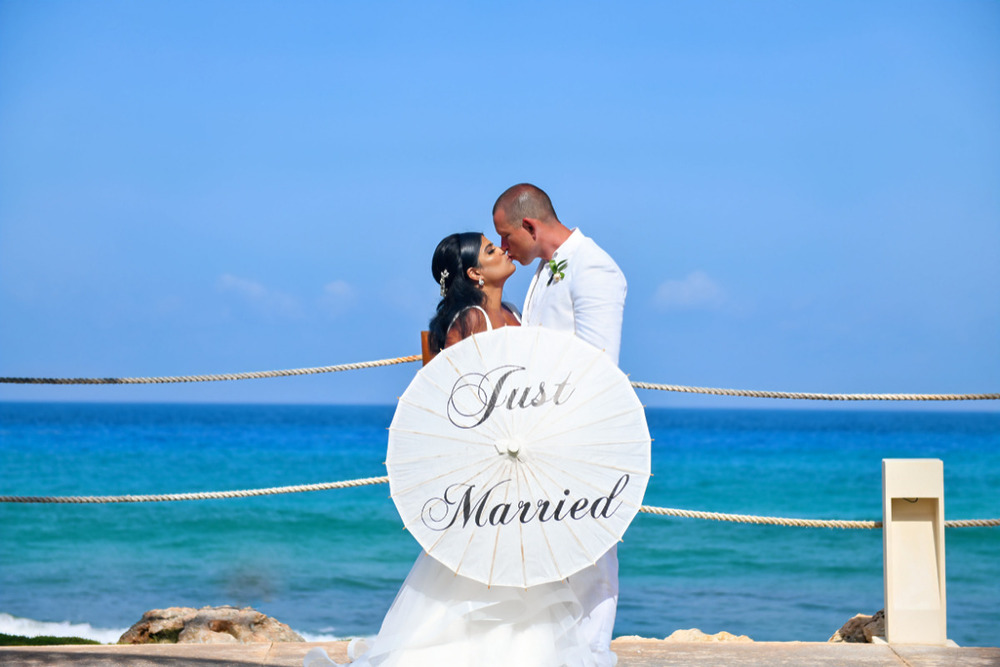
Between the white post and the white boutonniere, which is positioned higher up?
the white boutonniere

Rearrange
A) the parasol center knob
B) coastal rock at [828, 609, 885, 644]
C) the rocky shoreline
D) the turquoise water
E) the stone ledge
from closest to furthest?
1. the parasol center knob
2. the stone ledge
3. coastal rock at [828, 609, 885, 644]
4. the rocky shoreline
5. the turquoise water

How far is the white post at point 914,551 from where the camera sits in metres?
4.27

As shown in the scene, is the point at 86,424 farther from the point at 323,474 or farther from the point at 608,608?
the point at 608,608

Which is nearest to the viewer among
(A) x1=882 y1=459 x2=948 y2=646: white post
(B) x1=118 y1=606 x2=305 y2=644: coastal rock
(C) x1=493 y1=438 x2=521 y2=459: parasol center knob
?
(C) x1=493 y1=438 x2=521 y2=459: parasol center knob

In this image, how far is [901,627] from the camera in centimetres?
428

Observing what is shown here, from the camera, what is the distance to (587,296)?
10.7 feet

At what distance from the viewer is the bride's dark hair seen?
3.39 meters

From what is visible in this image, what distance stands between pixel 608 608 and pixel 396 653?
714 mm

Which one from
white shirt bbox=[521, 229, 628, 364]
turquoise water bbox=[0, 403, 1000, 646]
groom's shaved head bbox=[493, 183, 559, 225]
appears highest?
turquoise water bbox=[0, 403, 1000, 646]

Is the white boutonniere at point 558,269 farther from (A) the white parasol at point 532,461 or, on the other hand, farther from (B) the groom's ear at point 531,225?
(A) the white parasol at point 532,461

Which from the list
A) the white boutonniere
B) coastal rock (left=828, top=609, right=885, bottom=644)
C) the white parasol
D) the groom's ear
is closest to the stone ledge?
coastal rock (left=828, top=609, right=885, bottom=644)

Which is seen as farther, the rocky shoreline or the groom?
the rocky shoreline

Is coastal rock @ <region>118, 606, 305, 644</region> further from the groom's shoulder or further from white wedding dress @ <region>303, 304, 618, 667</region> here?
the groom's shoulder

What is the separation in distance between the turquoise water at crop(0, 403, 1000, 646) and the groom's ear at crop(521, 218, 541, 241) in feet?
29.9
